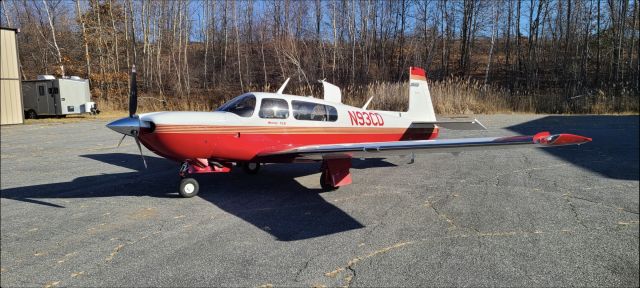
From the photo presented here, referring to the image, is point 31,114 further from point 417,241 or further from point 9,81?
point 417,241

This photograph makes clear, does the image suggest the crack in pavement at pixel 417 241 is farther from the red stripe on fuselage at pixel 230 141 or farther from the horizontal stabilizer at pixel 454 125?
the horizontal stabilizer at pixel 454 125

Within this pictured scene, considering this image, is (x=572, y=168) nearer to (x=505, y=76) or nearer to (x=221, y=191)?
(x=221, y=191)

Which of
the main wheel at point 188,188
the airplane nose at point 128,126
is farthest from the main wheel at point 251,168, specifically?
the airplane nose at point 128,126

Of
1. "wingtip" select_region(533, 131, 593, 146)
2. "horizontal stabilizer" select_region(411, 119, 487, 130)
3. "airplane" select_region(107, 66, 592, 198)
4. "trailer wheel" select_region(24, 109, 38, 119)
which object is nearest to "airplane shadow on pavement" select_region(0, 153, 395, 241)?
"airplane" select_region(107, 66, 592, 198)

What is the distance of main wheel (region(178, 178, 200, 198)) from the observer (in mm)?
6406

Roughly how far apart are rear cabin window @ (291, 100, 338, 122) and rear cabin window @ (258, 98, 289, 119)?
194 millimetres

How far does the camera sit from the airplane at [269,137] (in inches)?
231

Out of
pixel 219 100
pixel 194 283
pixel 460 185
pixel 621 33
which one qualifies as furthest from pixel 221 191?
pixel 219 100

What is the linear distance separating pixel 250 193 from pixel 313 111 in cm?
202

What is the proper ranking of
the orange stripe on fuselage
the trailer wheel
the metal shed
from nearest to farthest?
the orange stripe on fuselage, the metal shed, the trailer wheel

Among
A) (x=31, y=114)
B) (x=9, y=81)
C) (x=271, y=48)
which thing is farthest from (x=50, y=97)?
(x=271, y=48)

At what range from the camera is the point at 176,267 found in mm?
3746

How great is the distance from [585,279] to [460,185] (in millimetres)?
3679

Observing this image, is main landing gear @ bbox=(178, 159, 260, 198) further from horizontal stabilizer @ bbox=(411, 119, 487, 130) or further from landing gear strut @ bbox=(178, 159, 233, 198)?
horizontal stabilizer @ bbox=(411, 119, 487, 130)
